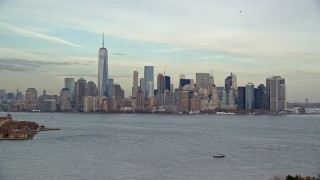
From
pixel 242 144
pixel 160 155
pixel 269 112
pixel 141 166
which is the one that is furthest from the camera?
pixel 269 112

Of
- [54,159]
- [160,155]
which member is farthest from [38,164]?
[160,155]

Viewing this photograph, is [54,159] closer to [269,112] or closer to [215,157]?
[215,157]

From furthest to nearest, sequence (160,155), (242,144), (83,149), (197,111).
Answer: (197,111) < (242,144) < (83,149) < (160,155)

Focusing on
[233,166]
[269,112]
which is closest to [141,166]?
[233,166]

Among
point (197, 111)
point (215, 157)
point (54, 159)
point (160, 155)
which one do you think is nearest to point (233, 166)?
point (215, 157)

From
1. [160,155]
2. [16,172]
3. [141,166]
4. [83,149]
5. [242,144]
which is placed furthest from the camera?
[242,144]

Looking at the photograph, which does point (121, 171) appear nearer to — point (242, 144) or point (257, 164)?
point (257, 164)

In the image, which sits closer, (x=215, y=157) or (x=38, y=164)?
(x=38, y=164)

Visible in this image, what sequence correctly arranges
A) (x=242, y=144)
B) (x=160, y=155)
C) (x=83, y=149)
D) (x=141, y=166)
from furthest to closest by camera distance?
(x=242, y=144)
(x=83, y=149)
(x=160, y=155)
(x=141, y=166)

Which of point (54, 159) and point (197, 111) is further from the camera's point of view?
point (197, 111)
